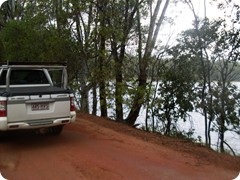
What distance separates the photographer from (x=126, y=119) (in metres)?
13.9

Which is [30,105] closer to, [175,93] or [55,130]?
[55,130]

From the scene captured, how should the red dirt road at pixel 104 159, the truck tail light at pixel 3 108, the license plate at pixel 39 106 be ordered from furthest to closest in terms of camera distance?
1. the license plate at pixel 39 106
2. the truck tail light at pixel 3 108
3. the red dirt road at pixel 104 159

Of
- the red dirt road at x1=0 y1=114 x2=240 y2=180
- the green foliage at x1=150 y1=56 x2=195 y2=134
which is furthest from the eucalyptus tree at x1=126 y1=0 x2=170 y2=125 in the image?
the red dirt road at x1=0 y1=114 x2=240 y2=180

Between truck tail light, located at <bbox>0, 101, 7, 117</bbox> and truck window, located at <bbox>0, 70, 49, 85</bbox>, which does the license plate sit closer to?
truck tail light, located at <bbox>0, 101, 7, 117</bbox>

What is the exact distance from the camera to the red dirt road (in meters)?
4.86

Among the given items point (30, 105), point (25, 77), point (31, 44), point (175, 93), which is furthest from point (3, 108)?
point (31, 44)

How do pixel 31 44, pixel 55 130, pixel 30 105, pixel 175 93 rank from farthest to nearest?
pixel 31 44 → pixel 175 93 → pixel 55 130 → pixel 30 105

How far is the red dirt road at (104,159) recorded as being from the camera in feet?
16.0

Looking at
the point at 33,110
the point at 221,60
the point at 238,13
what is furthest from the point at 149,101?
the point at 33,110

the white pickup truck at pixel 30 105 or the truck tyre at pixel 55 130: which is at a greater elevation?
the white pickup truck at pixel 30 105

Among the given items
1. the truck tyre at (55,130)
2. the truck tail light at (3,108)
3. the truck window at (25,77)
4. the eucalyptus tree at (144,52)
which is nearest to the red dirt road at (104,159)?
the truck tyre at (55,130)

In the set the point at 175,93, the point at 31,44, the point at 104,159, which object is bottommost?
the point at 104,159

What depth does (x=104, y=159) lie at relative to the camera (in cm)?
555

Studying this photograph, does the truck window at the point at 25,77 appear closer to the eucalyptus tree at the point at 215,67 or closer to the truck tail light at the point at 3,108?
the truck tail light at the point at 3,108
